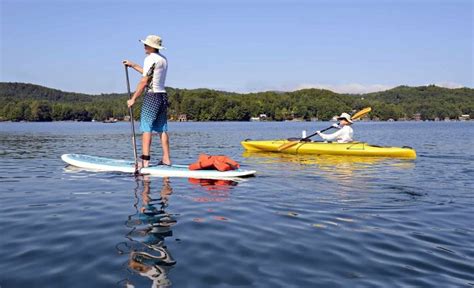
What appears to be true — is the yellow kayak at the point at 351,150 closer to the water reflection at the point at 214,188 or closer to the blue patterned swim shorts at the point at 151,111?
the water reflection at the point at 214,188

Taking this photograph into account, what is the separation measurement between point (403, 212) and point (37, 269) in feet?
17.5

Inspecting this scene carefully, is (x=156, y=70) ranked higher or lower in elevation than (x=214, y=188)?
higher

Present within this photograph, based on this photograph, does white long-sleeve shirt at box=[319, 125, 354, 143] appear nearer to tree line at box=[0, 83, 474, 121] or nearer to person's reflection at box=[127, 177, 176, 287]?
person's reflection at box=[127, 177, 176, 287]

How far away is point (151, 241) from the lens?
185 inches

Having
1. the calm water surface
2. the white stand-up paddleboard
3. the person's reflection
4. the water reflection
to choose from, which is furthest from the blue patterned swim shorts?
the person's reflection

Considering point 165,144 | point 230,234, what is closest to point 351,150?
point 165,144

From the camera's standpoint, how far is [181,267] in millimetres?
3934

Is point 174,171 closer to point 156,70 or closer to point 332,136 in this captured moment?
point 156,70

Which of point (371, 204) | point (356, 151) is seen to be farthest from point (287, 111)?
point (371, 204)

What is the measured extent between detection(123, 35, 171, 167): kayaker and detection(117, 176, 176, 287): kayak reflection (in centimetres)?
268

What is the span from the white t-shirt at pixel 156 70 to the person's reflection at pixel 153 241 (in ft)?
10.2

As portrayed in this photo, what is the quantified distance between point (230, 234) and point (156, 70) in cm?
536

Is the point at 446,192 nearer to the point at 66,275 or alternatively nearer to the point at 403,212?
the point at 403,212

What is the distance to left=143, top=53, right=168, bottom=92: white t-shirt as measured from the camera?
9422 millimetres
